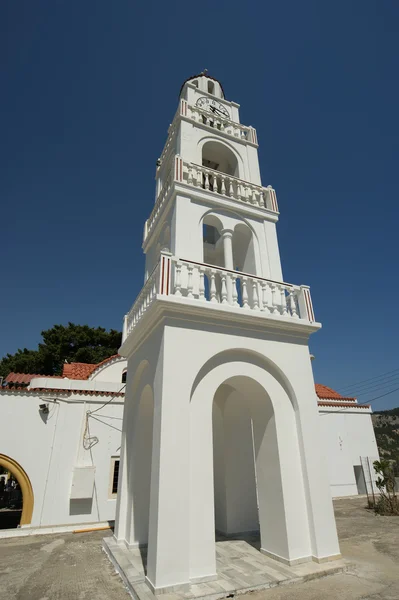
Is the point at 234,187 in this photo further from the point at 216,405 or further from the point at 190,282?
the point at 216,405

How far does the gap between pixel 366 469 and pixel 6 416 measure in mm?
14813

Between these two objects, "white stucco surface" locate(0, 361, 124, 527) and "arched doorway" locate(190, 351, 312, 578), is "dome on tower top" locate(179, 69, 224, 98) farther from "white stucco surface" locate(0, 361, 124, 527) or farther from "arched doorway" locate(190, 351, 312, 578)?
"white stucco surface" locate(0, 361, 124, 527)

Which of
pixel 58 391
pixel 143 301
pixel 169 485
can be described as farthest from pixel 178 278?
pixel 58 391

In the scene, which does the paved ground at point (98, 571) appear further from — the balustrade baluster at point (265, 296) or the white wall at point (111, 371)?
the white wall at point (111, 371)

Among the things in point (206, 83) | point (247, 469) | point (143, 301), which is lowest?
point (247, 469)

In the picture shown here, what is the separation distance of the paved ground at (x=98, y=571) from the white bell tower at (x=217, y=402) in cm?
63

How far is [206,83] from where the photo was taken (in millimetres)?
12023

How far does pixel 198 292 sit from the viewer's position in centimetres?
562

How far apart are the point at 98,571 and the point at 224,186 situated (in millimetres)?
8495

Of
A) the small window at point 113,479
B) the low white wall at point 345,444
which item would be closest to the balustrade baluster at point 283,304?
the small window at point 113,479

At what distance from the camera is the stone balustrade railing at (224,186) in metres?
7.84

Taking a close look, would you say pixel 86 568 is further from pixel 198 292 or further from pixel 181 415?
pixel 198 292

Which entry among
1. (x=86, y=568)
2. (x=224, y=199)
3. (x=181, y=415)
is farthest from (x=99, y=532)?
(x=224, y=199)

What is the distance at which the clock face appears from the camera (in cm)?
1083
